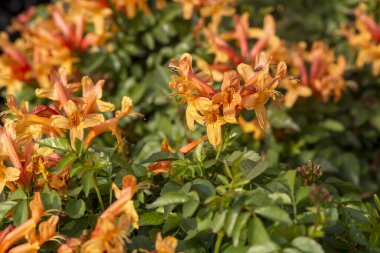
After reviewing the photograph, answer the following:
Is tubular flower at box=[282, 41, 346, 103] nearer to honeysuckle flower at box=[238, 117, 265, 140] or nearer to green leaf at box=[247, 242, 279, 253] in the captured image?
honeysuckle flower at box=[238, 117, 265, 140]

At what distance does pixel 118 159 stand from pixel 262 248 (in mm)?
546

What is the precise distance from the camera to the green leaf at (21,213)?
155 cm

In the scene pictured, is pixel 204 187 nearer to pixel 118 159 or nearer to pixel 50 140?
pixel 118 159

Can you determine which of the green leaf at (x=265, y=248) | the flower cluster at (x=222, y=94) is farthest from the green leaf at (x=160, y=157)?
the green leaf at (x=265, y=248)

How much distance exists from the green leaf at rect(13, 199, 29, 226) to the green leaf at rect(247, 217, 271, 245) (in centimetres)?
52

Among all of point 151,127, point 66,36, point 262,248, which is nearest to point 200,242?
point 262,248

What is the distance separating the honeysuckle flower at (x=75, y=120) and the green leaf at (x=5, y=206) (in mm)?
214

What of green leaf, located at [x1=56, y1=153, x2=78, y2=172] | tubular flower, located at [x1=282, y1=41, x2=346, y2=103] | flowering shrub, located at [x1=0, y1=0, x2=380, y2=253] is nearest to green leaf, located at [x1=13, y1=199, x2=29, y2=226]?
flowering shrub, located at [x1=0, y1=0, x2=380, y2=253]

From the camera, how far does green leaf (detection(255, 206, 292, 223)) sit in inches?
52.7

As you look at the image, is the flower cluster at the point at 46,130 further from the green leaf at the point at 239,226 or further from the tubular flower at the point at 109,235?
the green leaf at the point at 239,226

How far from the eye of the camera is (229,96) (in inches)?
65.9

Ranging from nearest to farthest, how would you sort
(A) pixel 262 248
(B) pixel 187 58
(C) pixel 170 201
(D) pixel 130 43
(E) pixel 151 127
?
(A) pixel 262 248, (C) pixel 170 201, (B) pixel 187 58, (E) pixel 151 127, (D) pixel 130 43

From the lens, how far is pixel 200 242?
1.55m

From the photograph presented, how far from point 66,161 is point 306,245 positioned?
62 centimetres
